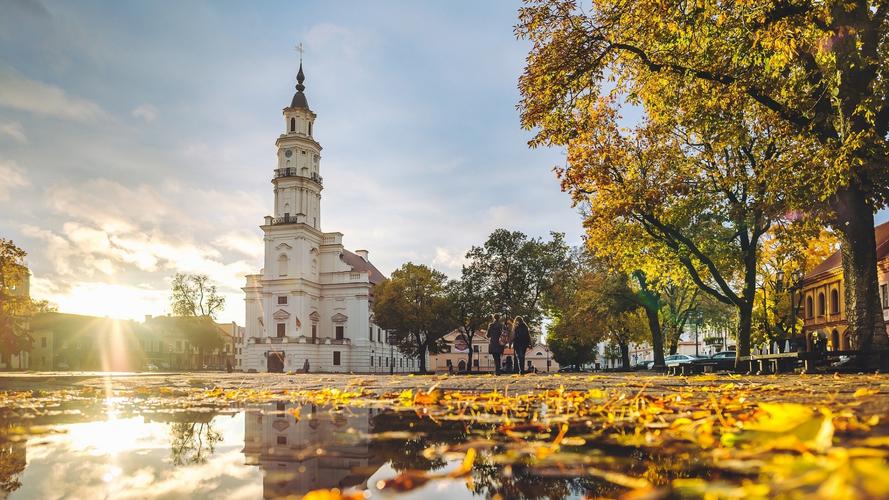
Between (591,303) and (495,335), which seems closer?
(495,335)

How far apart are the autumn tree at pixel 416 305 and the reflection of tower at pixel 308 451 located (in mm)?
56361

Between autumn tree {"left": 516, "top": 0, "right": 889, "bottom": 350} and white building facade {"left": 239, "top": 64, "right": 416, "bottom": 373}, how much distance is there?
6361 centimetres

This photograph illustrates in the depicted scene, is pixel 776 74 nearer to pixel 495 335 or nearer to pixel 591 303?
pixel 495 335

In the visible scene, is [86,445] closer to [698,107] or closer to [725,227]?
[698,107]

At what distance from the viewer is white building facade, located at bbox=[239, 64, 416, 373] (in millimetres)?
74438

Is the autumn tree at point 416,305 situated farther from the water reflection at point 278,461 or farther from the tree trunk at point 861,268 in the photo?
the water reflection at point 278,461

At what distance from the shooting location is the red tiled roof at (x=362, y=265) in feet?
321

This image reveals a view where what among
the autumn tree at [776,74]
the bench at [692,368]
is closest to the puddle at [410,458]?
the autumn tree at [776,74]

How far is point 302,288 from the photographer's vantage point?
247 ft

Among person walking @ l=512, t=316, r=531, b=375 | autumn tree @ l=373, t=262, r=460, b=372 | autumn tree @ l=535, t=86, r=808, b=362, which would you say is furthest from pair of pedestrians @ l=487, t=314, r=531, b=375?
autumn tree @ l=373, t=262, r=460, b=372

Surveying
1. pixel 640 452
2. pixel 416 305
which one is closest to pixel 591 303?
pixel 416 305

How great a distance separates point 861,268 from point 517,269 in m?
39.3

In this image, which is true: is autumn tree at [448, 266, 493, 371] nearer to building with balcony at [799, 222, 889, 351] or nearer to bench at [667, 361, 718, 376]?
building with balcony at [799, 222, 889, 351]

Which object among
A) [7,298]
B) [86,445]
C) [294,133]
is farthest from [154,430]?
[294,133]
